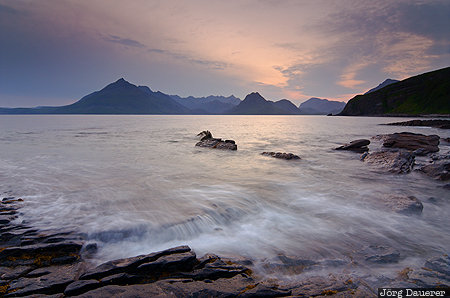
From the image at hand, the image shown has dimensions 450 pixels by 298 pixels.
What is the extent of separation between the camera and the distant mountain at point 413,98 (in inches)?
5025

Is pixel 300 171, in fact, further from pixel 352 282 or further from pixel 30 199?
pixel 30 199

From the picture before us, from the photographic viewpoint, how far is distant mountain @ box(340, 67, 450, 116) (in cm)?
12762

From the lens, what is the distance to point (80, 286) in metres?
3.65

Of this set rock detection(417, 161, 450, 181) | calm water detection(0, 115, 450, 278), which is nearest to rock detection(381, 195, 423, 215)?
calm water detection(0, 115, 450, 278)

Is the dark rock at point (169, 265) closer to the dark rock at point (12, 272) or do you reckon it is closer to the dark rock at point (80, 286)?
the dark rock at point (80, 286)

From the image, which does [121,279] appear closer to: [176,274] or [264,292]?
[176,274]

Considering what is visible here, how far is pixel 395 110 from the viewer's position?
144m

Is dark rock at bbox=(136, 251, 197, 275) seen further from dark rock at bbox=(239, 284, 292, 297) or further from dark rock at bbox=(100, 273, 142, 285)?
dark rock at bbox=(239, 284, 292, 297)

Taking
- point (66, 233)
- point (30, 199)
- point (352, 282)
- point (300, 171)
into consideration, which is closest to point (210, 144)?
point (300, 171)

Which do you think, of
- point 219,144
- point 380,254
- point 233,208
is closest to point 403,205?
point 380,254

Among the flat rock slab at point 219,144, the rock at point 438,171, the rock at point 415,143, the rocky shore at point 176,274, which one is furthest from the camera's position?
the flat rock slab at point 219,144

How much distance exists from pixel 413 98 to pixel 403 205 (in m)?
180

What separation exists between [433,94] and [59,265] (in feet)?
604

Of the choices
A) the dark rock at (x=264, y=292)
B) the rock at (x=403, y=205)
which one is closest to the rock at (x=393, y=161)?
the rock at (x=403, y=205)
